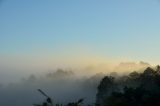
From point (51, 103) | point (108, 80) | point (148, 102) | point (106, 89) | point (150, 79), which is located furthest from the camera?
point (108, 80)

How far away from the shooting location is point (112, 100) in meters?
40.8

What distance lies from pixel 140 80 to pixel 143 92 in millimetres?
50190

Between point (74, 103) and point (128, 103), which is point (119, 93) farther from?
point (74, 103)

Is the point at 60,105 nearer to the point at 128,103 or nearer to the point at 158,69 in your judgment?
the point at 128,103

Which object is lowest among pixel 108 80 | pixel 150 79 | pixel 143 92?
pixel 143 92

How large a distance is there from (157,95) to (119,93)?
380cm

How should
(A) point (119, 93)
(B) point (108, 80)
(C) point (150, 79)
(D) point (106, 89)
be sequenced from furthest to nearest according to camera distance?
(B) point (108, 80)
(D) point (106, 89)
(C) point (150, 79)
(A) point (119, 93)

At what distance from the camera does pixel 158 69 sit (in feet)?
311

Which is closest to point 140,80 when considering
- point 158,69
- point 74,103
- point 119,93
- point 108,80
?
point 158,69

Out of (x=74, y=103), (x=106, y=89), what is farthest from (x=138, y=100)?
(x=106, y=89)

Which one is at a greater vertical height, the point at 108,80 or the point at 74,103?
the point at 108,80

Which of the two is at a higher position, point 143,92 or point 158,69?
point 158,69

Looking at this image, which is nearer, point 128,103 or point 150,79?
point 128,103

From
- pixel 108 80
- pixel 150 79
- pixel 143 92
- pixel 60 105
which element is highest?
pixel 108 80
